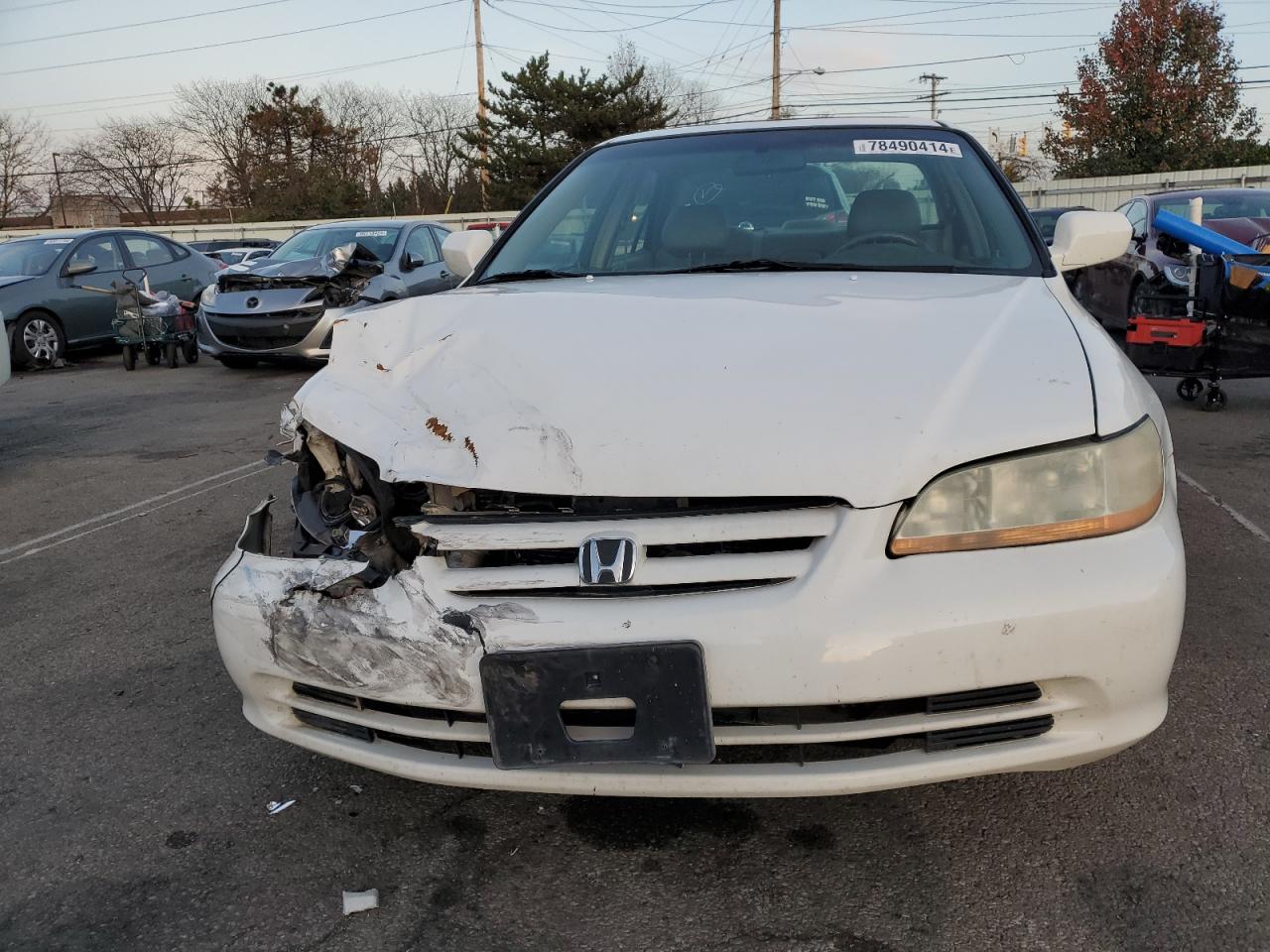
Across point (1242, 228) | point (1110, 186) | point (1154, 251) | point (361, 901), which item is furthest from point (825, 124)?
point (1110, 186)

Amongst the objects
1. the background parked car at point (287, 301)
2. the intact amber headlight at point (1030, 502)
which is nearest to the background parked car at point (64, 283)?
the background parked car at point (287, 301)

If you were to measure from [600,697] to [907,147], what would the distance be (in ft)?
7.48

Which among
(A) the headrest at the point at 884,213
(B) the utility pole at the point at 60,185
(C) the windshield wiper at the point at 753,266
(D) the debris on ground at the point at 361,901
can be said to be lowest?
(D) the debris on ground at the point at 361,901

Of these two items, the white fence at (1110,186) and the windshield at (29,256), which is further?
the white fence at (1110,186)

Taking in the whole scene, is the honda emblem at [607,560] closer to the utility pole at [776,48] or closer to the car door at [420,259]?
the car door at [420,259]

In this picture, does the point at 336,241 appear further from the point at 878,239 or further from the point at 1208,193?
the point at 878,239

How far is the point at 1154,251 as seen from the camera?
8.47 m

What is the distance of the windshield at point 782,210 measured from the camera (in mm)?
2893

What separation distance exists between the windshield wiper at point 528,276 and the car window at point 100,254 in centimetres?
1035

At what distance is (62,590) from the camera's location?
3.90m

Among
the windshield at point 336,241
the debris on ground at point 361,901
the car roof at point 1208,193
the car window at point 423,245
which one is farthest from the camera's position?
the car window at point 423,245

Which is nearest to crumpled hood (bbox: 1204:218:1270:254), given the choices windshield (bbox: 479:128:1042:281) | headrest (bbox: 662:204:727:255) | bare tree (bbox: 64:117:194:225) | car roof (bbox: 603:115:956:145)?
car roof (bbox: 603:115:956:145)

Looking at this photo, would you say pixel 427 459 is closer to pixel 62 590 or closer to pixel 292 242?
pixel 62 590

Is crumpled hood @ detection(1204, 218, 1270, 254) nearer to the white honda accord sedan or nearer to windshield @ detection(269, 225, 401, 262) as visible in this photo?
windshield @ detection(269, 225, 401, 262)
